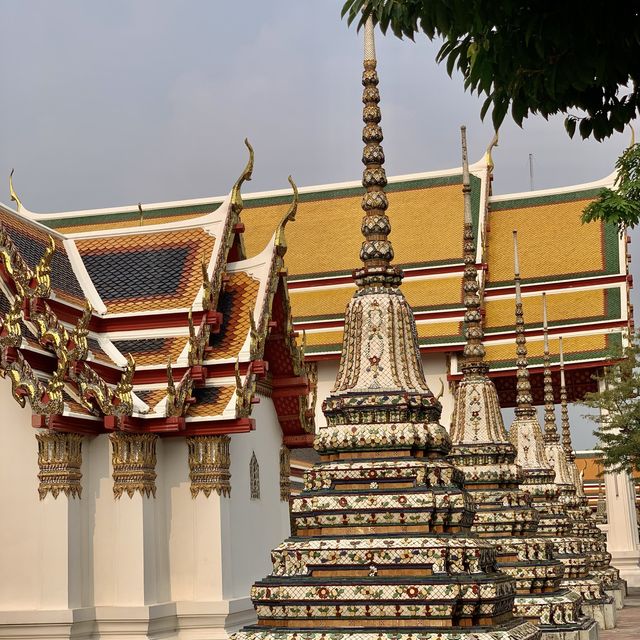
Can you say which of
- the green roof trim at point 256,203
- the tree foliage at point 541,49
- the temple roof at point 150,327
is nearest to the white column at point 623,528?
the green roof trim at point 256,203

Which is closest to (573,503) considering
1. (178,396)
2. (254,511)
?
(254,511)

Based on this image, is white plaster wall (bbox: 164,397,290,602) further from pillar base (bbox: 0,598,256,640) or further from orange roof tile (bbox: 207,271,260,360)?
orange roof tile (bbox: 207,271,260,360)

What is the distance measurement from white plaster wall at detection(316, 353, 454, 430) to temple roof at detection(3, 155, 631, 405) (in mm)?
649

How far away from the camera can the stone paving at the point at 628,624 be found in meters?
19.2

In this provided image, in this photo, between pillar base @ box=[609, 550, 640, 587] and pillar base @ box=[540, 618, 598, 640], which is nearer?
pillar base @ box=[540, 618, 598, 640]

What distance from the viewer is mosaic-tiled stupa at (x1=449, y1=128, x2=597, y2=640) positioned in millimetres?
12188

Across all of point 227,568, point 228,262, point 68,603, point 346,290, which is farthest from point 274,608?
point 346,290

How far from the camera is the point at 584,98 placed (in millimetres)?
5434

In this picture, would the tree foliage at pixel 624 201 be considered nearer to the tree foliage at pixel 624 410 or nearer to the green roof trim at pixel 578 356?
the tree foliage at pixel 624 410

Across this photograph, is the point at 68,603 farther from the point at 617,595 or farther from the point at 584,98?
the point at 617,595

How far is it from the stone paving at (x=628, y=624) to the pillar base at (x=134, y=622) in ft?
22.4

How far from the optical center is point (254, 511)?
15758 millimetres

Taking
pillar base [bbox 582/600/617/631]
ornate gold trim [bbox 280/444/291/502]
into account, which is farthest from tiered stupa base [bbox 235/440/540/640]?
pillar base [bbox 582/600/617/631]

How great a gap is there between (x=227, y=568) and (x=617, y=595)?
11855 millimetres
